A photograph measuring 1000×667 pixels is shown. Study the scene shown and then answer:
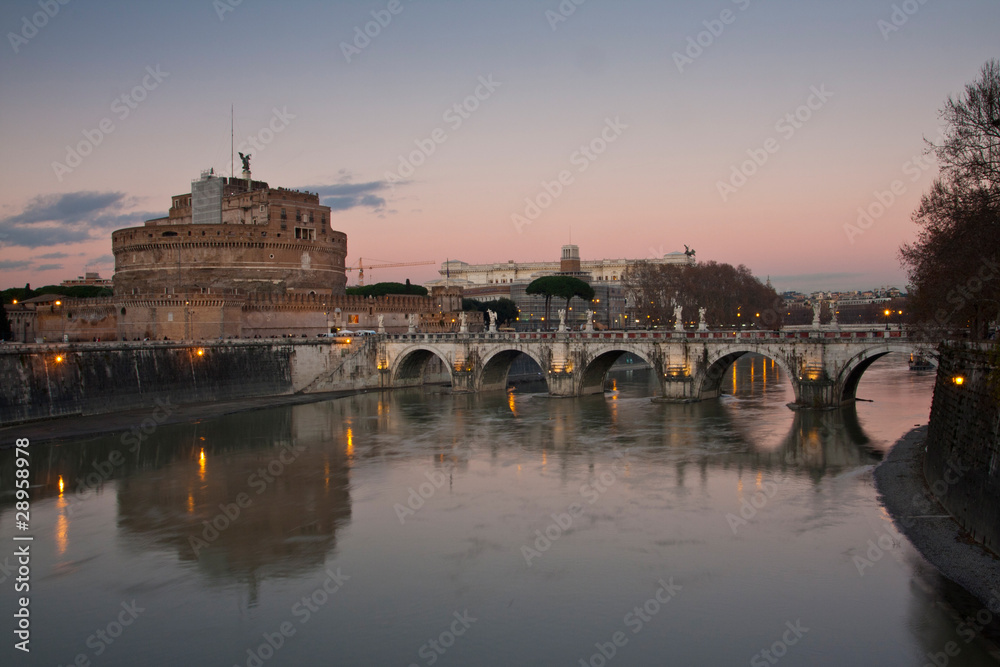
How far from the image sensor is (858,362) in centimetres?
3431

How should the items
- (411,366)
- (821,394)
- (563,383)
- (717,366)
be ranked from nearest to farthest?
(821,394)
(717,366)
(563,383)
(411,366)

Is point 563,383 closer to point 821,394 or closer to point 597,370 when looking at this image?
point 597,370

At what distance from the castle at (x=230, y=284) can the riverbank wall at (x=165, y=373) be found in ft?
21.8

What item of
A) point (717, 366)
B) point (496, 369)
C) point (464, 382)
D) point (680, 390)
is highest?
point (717, 366)

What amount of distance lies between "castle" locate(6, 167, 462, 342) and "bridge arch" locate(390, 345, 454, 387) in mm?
5628

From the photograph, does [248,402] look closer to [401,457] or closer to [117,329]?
[117,329]

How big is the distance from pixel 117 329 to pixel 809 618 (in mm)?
48872

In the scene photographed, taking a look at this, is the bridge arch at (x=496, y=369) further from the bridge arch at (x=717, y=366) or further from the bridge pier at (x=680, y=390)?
the bridge arch at (x=717, y=366)

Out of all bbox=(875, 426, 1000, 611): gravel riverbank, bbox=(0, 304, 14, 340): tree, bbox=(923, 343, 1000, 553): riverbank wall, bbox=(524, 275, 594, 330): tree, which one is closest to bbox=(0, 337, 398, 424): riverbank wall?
bbox=(0, 304, 14, 340): tree

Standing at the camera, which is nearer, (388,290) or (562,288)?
(562,288)

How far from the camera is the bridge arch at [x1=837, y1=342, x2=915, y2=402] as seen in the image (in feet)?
106

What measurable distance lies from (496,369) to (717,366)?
1499cm

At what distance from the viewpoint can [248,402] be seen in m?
43.6

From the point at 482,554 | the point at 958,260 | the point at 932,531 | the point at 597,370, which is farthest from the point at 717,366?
the point at 482,554
